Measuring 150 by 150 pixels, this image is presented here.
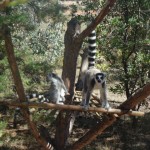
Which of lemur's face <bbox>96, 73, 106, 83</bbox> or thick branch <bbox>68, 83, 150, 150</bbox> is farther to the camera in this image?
lemur's face <bbox>96, 73, 106, 83</bbox>

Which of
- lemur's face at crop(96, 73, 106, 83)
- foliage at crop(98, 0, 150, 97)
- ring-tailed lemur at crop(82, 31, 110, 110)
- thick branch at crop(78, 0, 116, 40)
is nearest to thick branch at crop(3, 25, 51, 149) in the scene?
ring-tailed lemur at crop(82, 31, 110, 110)

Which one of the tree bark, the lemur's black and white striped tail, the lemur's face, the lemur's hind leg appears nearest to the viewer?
the lemur's face

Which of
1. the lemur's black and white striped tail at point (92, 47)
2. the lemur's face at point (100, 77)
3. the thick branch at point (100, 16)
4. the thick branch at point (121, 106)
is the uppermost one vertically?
the thick branch at point (100, 16)

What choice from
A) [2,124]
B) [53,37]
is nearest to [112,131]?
[2,124]

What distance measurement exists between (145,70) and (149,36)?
2.39 feet

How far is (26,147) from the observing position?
863 cm

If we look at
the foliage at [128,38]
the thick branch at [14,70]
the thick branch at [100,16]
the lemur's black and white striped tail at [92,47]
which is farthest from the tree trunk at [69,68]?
the foliage at [128,38]

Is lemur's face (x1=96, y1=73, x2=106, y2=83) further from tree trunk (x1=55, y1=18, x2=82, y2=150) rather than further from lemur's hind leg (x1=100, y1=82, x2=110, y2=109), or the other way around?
tree trunk (x1=55, y1=18, x2=82, y2=150)

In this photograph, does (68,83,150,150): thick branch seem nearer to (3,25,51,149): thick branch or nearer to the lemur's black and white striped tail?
(3,25,51,149): thick branch

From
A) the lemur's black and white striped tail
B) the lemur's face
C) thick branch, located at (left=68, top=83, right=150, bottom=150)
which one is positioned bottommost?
thick branch, located at (left=68, top=83, right=150, bottom=150)

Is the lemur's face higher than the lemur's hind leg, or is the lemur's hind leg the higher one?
the lemur's face

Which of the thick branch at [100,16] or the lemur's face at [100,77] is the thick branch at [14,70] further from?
the thick branch at [100,16]

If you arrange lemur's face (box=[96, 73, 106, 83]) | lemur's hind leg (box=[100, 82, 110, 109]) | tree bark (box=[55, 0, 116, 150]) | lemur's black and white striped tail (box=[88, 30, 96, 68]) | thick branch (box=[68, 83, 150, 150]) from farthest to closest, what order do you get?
lemur's black and white striped tail (box=[88, 30, 96, 68])
tree bark (box=[55, 0, 116, 150])
lemur's hind leg (box=[100, 82, 110, 109])
lemur's face (box=[96, 73, 106, 83])
thick branch (box=[68, 83, 150, 150])

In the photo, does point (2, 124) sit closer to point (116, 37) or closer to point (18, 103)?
point (18, 103)
